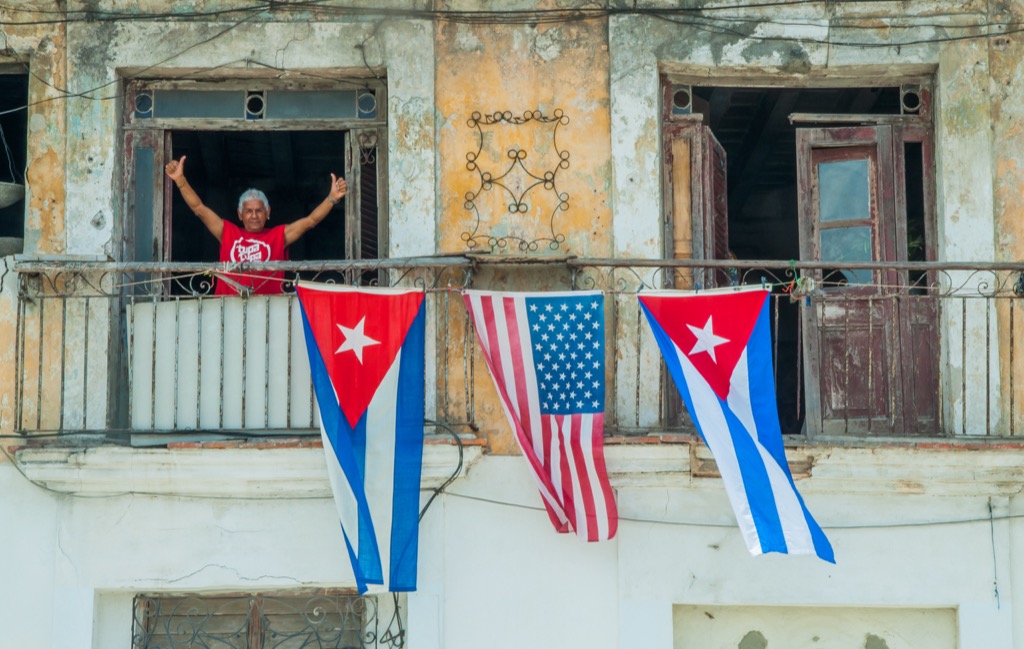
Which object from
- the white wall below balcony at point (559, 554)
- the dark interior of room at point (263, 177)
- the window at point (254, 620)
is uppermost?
the dark interior of room at point (263, 177)

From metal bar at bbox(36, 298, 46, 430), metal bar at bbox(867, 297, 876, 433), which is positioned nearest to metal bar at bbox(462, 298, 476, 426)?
metal bar at bbox(867, 297, 876, 433)

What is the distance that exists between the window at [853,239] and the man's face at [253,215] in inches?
94.8

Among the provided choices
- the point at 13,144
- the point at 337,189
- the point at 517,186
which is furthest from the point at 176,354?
the point at 13,144

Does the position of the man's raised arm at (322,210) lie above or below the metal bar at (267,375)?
above

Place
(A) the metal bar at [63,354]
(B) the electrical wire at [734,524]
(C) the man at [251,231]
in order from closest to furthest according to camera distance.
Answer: (B) the electrical wire at [734,524] < (A) the metal bar at [63,354] < (C) the man at [251,231]

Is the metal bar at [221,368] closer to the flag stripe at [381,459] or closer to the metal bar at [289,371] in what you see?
the metal bar at [289,371]

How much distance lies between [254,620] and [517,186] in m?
2.83

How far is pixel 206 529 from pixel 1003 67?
521cm

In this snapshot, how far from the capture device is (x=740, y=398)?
907 centimetres

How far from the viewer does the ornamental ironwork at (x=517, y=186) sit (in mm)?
9789

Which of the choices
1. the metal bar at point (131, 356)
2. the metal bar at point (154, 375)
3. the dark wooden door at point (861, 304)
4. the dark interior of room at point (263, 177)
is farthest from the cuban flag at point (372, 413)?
the dark interior of room at point (263, 177)

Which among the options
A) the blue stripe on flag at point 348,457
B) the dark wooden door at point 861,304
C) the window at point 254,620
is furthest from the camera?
the dark wooden door at point 861,304

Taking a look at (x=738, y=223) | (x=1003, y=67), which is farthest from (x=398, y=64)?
(x=738, y=223)

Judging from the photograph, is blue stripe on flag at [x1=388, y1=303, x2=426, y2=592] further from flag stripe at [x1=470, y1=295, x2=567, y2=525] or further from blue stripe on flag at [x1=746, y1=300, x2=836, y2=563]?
blue stripe on flag at [x1=746, y1=300, x2=836, y2=563]
